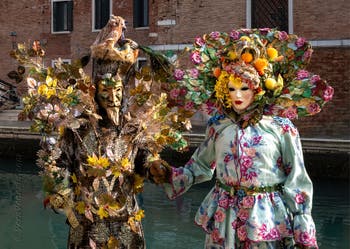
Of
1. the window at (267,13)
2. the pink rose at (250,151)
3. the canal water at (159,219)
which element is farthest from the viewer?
the window at (267,13)

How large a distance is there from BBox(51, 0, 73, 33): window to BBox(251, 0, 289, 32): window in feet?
22.7

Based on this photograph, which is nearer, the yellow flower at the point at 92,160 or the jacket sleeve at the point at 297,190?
the jacket sleeve at the point at 297,190

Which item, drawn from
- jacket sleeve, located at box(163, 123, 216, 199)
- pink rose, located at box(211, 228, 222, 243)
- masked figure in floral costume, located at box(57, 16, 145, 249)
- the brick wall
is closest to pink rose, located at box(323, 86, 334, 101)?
jacket sleeve, located at box(163, 123, 216, 199)

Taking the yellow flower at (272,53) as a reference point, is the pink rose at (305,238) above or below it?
below

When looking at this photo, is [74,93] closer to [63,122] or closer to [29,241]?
[63,122]

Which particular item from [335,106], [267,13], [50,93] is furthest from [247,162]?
[267,13]

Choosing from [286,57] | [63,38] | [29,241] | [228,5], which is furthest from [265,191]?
[63,38]

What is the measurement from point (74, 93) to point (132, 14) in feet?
42.6

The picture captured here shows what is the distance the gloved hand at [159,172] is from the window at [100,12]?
13674 millimetres

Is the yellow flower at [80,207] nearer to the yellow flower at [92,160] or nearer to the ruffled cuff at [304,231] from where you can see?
the yellow flower at [92,160]

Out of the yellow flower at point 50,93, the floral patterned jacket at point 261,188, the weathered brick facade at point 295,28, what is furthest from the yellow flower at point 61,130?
the weathered brick facade at point 295,28

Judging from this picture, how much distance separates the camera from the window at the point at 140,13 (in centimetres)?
1475

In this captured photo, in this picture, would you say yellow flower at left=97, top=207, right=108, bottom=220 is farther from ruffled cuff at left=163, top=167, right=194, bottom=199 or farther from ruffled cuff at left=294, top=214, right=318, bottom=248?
ruffled cuff at left=294, top=214, right=318, bottom=248

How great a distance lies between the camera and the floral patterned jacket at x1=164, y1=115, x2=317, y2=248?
211 cm
